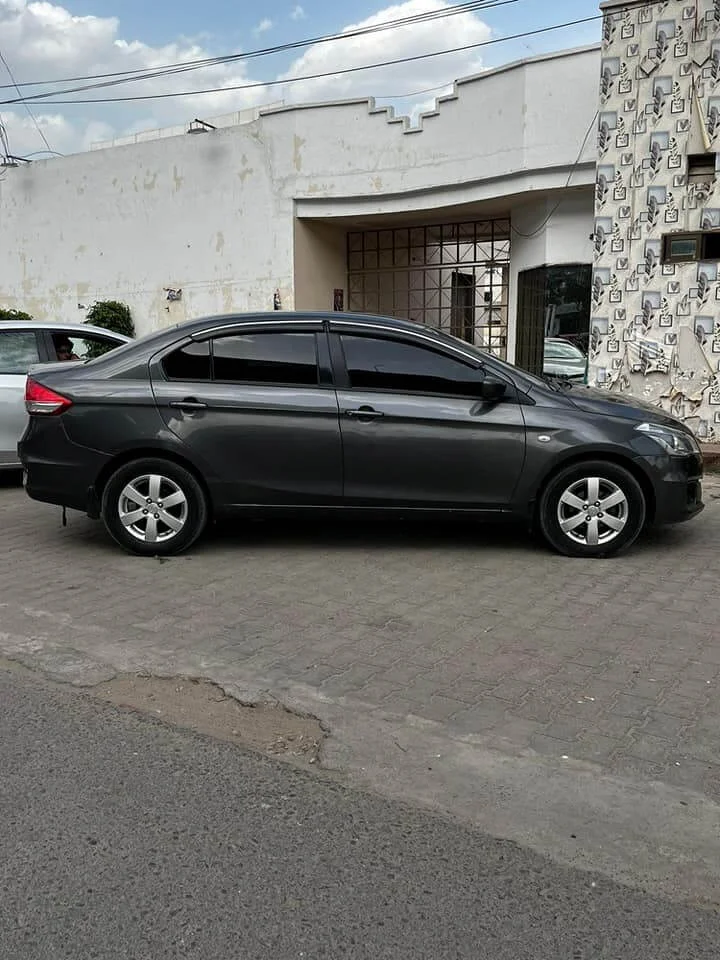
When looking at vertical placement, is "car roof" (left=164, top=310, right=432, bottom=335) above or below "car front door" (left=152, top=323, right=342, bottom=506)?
above

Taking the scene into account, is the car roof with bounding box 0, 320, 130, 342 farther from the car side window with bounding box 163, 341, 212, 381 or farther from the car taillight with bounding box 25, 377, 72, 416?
the car side window with bounding box 163, 341, 212, 381

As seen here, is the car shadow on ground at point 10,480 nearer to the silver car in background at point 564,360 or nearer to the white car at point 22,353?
the white car at point 22,353

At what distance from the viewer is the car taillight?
6.14 metres

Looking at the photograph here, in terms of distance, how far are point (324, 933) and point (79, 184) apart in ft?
56.3

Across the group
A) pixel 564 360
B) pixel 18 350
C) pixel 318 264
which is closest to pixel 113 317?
pixel 318 264

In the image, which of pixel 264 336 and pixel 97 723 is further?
pixel 264 336

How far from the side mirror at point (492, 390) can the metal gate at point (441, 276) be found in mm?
8940

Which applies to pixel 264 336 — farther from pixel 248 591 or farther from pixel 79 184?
pixel 79 184

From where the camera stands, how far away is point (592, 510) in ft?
19.7

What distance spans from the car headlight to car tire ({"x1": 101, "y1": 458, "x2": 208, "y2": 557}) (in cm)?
319

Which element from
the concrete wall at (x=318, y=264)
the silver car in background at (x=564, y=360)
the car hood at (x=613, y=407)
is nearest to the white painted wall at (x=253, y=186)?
the concrete wall at (x=318, y=264)

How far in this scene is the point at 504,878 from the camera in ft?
8.79

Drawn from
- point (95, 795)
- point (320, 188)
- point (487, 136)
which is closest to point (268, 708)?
point (95, 795)

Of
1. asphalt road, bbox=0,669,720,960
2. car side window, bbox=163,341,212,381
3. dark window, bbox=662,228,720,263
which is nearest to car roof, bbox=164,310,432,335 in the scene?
car side window, bbox=163,341,212,381
